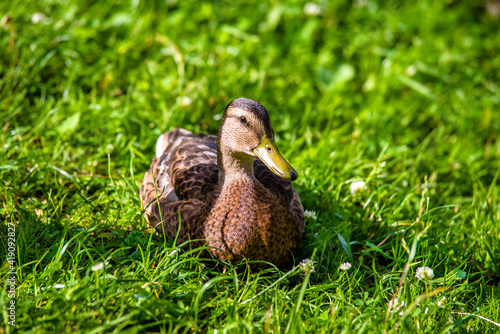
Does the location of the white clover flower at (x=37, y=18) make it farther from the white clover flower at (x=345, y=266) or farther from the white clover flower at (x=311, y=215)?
the white clover flower at (x=345, y=266)

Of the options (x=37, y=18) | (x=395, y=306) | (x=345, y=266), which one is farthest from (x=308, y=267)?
(x=37, y=18)

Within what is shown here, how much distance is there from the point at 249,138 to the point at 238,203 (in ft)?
1.25

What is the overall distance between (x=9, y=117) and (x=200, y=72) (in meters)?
1.75

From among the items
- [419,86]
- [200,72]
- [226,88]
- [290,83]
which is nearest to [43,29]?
[200,72]

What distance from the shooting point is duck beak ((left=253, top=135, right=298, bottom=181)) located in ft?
8.53

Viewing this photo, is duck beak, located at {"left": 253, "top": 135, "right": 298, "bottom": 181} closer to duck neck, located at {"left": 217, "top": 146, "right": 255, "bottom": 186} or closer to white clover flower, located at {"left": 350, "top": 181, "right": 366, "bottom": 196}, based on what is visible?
duck neck, located at {"left": 217, "top": 146, "right": 255, "bottom": 186}

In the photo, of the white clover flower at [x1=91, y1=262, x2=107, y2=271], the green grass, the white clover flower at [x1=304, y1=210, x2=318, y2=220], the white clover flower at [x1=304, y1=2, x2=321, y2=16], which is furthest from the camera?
the white clover flower at [x1=304, y1=2, x2=321, y2=16]

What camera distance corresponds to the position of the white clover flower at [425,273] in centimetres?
265

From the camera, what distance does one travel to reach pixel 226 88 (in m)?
4.31

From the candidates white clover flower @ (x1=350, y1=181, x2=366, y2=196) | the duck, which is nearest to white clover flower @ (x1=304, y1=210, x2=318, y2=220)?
the duck

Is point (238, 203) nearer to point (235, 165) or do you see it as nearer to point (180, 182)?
point (235, 165)

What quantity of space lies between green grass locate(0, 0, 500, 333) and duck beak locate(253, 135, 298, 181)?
0.58m

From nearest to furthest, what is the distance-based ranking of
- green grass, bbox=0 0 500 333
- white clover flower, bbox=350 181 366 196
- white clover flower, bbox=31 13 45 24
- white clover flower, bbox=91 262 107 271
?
white clover flower, bbox=91 262 107 271, green grass, bbox=0 0 500 333, white clover flower, bbox=350 181 366 196, white clover flower, bbox=31 13 45 24

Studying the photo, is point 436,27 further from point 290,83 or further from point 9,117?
point 9,117
